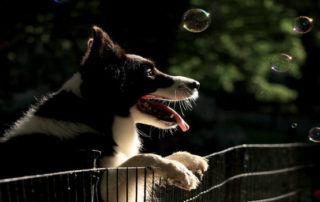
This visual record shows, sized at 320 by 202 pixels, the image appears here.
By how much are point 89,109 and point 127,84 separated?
426 mm

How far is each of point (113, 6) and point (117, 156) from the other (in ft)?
13.9

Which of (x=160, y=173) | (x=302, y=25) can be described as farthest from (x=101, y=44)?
(x=302, y=25)

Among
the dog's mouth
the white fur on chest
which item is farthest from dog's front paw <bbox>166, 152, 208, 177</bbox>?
the white fur on chest

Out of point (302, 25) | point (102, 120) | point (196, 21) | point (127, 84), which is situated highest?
point (302, 25)

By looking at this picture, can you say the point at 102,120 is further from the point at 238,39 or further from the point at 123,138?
the point at 238,39

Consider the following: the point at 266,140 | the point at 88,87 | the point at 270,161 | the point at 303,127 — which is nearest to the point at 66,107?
the point at 88,87

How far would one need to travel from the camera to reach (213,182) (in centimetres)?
391

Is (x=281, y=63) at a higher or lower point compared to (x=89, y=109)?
higher

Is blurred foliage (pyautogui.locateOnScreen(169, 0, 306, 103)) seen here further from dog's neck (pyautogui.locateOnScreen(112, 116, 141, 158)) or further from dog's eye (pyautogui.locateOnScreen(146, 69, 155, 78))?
dog's neck (pyautogui.locateOnScreen(112, 116, 141, 158))

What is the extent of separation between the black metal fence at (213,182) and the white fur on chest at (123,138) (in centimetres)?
28

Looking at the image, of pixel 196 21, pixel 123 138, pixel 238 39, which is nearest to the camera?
pixel 123 138

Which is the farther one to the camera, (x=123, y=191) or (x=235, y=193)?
(x=235, y=193)

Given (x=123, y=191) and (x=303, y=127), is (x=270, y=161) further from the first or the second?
(x=303, y=127)

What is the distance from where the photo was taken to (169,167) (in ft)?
10.2
